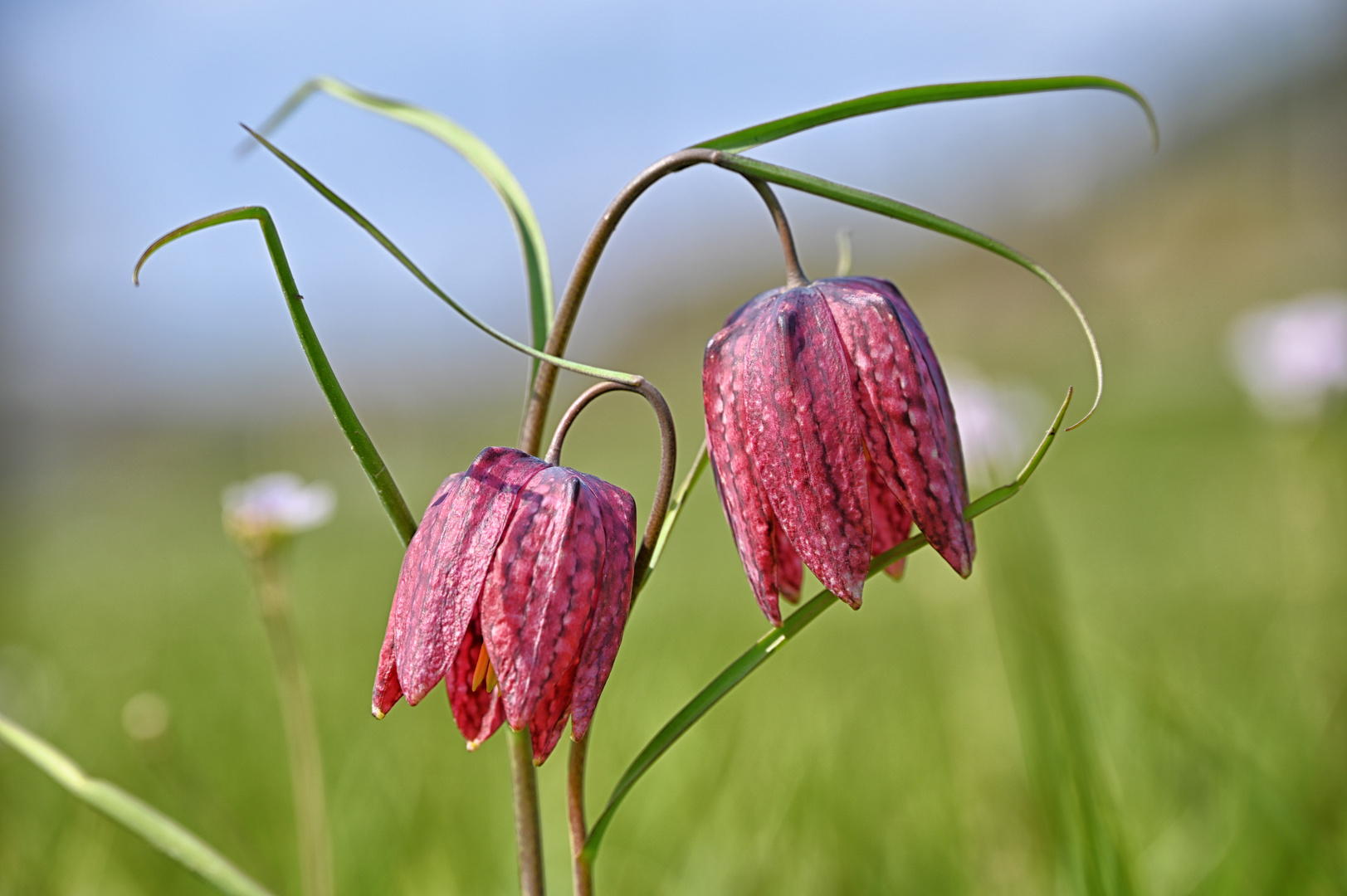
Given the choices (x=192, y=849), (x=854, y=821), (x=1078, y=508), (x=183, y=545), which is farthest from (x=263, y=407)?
(x=183, y=545)

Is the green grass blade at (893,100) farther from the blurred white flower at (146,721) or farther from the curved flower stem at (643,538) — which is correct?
the blurred white flower at (146,721)

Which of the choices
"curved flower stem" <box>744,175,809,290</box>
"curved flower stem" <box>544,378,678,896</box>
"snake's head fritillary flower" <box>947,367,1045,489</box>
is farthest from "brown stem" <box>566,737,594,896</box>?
"snake's head fritillary flower" <box>947,367,1045,489</box>

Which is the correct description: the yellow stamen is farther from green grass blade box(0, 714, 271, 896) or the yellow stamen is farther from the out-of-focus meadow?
the out-of-focus meadow

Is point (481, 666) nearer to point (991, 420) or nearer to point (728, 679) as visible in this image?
point (728, 679)

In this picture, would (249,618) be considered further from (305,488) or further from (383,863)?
(305,488)

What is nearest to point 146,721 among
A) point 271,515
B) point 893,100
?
point 271,515

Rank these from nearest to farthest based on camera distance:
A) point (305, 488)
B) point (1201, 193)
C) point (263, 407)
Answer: point (305, 488) → point (263, 407) → point (1201, 193)
